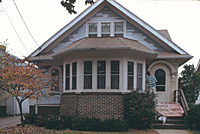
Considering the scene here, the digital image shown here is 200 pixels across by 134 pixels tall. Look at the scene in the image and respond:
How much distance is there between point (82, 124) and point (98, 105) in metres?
1.41

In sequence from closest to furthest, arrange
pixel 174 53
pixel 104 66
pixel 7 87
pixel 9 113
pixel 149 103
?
pixel 7 87 → pixel 149 103 → pixel 104 66 → pixel 174 53 → pixel 9 113

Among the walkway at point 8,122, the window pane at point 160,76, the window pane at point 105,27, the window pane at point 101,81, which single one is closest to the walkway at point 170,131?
the window pane at point 101,81

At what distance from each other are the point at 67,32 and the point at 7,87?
5.82 metres

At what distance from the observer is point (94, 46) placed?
12.0 m

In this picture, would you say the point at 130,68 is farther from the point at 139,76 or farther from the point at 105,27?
the point at 105,27

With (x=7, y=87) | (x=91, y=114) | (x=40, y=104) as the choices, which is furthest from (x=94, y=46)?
(x=40, y=104)

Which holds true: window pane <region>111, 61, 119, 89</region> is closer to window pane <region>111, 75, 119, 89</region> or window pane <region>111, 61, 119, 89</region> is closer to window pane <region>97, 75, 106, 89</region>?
window pane <region>111, 75, 119, 89</region>

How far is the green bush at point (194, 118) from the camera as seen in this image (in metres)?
11.0

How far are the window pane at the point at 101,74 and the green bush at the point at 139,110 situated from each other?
1.50 meters

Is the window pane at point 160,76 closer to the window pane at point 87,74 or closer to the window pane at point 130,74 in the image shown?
the window pane at point 130,74

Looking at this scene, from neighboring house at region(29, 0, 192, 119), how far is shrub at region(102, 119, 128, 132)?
93 cm

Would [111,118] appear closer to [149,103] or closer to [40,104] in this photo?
[149,103]

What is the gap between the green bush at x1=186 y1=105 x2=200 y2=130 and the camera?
11.0 metres

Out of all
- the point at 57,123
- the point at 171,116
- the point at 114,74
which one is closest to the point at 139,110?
the point at 171,116
